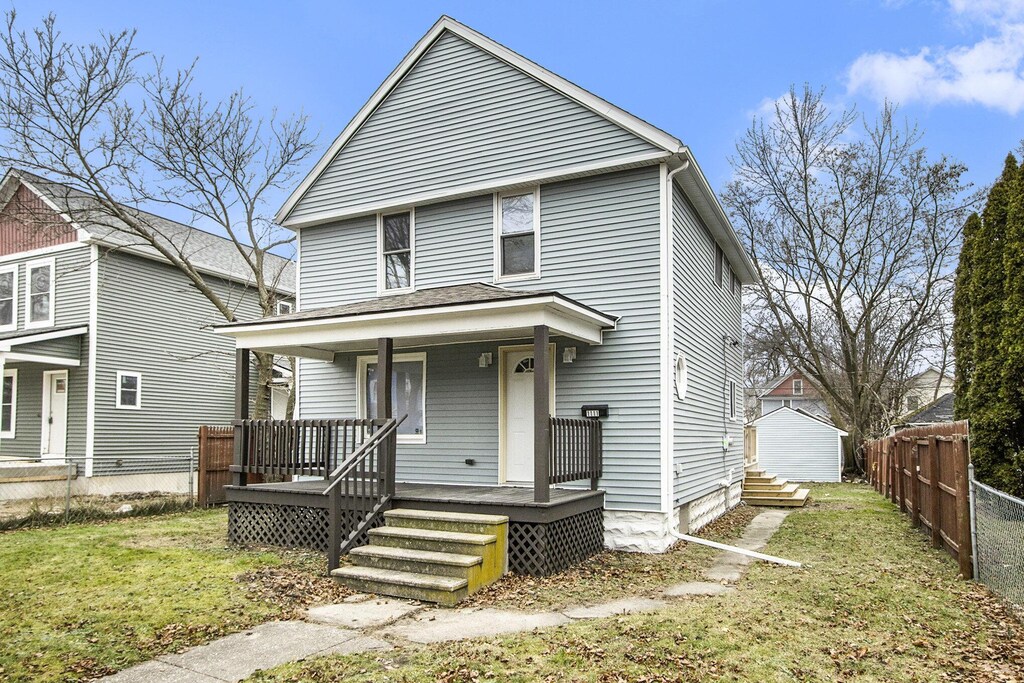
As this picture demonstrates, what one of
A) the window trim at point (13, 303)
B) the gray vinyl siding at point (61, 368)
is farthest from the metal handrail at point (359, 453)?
the window trim at point (13, 303)

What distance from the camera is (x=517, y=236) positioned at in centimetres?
1112

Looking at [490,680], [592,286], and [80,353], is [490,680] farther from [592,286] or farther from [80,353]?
[80,353]

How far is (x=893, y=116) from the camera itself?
2700 centimetres

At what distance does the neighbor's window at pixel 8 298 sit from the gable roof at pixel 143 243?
6.57 feet

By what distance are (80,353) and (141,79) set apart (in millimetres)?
6502

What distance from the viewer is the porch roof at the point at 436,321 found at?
865 centimetres

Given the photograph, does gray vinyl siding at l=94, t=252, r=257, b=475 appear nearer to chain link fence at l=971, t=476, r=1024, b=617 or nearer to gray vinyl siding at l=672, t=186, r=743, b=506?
gray vinyl siding at l=672, t=186, r=743, b=506

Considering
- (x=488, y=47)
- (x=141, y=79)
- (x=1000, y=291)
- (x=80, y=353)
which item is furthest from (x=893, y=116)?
(x=80, y=353)

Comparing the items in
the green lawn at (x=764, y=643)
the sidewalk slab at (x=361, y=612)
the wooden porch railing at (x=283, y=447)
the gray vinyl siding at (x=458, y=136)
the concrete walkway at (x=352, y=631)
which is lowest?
the sidewalk slab at (x=361, y=612)

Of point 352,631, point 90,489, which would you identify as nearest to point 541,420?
point 352,631

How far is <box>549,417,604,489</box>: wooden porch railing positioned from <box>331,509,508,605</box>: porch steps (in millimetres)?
1086

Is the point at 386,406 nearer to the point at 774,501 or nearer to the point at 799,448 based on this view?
the point at 774,501

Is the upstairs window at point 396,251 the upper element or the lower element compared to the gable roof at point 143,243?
lower

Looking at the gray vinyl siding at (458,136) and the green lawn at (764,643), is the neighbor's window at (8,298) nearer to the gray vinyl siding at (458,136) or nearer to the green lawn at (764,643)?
the gray vinyl siding at (458,136)
